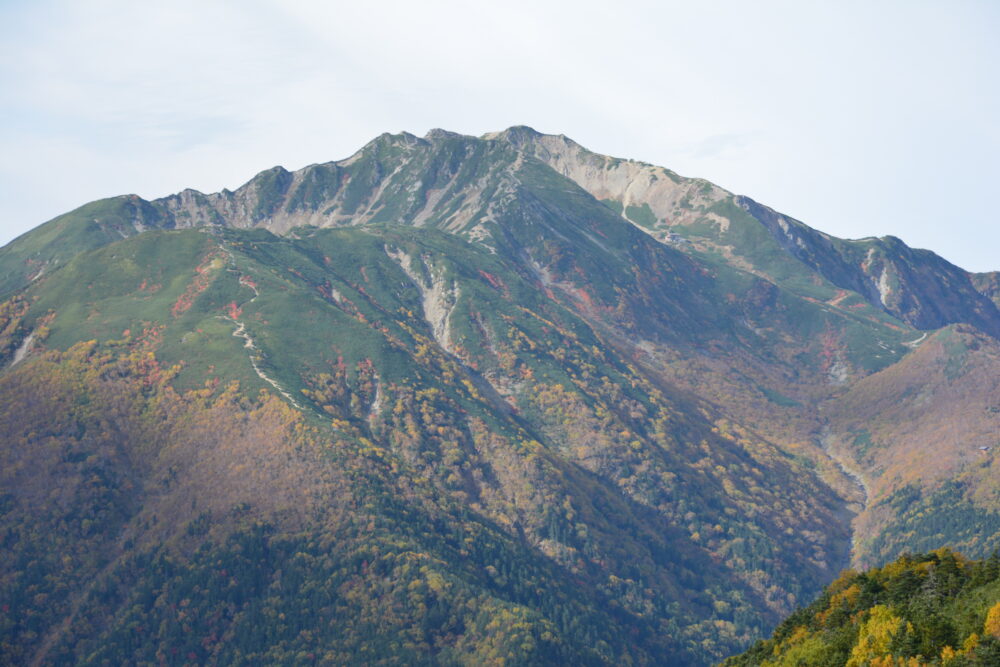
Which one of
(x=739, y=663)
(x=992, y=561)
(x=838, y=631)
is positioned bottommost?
(x=739, y=663)

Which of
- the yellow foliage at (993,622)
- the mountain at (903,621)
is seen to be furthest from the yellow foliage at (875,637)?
the yellow foliage at (993,622)

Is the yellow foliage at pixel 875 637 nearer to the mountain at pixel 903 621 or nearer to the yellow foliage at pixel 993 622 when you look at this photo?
the mountain at pixel 903 621

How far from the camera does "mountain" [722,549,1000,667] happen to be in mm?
87688

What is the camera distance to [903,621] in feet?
319

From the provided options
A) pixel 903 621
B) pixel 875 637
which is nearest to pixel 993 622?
pixel 903 621

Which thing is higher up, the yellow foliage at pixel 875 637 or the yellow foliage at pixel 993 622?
the yellow foliage at pixel 993 622

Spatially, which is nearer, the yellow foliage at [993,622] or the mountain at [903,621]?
the yellow foliage at [993,622]

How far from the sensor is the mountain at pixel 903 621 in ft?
288

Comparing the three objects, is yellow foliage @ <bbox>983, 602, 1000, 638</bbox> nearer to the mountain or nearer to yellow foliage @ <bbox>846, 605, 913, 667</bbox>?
the mountain

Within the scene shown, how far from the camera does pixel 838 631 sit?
113 metres

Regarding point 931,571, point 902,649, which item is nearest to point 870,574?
point 931,571

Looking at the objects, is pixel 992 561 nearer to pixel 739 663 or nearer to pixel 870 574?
pixel 870 574

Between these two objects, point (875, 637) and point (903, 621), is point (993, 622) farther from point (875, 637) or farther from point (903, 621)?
point (875, 637)

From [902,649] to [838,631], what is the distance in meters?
22.4
